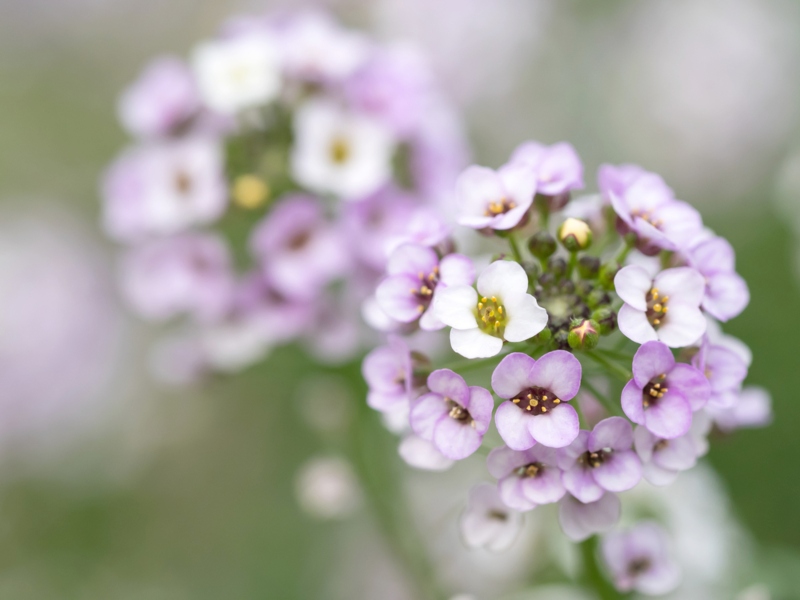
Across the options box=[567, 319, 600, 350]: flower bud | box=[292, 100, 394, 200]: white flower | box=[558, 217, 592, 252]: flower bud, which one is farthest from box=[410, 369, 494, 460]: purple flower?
box=[292, 100, 394, 200]: white flower

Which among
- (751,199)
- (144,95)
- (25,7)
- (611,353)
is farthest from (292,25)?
(25,7)

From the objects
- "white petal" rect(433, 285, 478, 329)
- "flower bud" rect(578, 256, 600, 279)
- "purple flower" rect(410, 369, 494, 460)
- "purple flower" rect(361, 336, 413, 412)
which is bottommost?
"purple flower" rect(361, 336, 413, 412)

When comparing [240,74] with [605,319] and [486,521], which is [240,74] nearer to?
[605,319]

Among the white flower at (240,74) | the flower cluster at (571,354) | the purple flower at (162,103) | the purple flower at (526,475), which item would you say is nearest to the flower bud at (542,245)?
the flower cluster at (571,354)

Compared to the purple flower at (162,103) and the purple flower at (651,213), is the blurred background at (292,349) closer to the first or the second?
the purple flower at (162,103)

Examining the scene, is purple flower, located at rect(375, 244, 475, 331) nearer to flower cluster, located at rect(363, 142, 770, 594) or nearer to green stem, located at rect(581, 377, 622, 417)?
flower cluster, located at rect(363, 142, 770, 594)

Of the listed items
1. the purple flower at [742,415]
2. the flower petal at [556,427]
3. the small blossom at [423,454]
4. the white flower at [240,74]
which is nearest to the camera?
the flower petal at [556,427]
